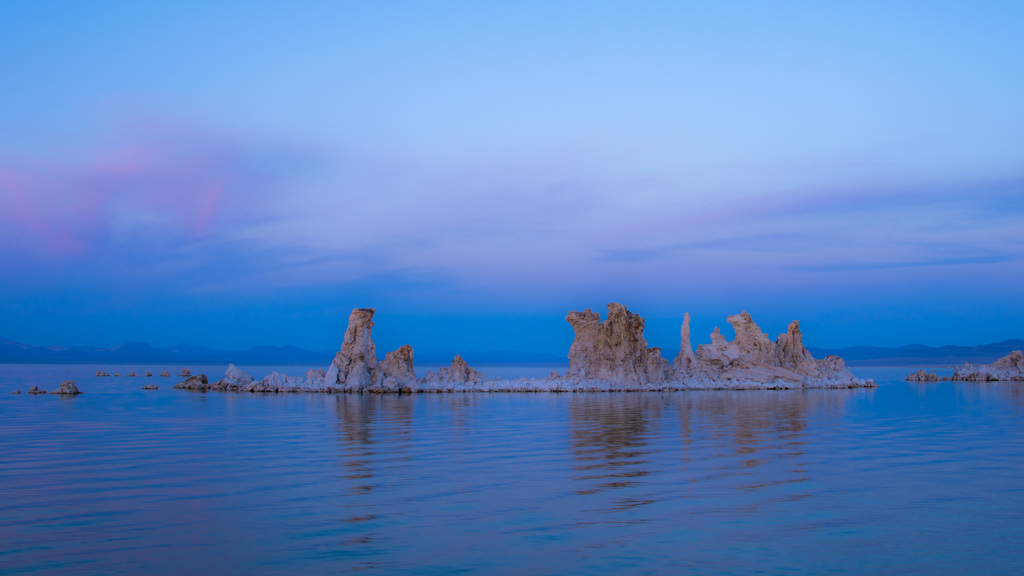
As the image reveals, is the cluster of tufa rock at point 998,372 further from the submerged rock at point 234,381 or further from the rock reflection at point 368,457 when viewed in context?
the submerged rock at point 234,381

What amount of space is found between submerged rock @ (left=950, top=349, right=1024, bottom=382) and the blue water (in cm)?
6395

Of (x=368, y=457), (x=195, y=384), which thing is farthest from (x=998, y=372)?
(x=368, y=457)

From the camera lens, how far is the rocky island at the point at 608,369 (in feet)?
188

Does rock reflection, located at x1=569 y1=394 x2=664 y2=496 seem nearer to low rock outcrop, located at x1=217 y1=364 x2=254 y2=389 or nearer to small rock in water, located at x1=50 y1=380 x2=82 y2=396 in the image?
low rock outcrop, located at x1=217 y1=364 x2=254 y2=389

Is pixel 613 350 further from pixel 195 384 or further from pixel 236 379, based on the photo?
pixel 195 384

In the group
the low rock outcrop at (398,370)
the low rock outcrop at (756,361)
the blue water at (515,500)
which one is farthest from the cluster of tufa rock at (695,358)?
the blue water at (515,500)

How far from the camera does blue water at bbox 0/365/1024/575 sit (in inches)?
362

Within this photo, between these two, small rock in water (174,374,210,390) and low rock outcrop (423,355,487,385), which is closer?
low rock outcrop (423,355,487,385)

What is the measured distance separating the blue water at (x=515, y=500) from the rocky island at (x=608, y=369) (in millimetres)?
30639

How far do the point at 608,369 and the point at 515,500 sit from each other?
50.9m

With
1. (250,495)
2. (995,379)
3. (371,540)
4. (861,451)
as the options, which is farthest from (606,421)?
(995,379)

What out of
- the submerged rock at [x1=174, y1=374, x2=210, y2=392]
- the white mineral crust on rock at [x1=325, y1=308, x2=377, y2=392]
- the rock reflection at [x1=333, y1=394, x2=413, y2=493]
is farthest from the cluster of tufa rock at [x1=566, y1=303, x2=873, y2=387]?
the submerged rock at [x1=174, y1=374, x2=210, y2=392]

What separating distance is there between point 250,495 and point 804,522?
9043mm

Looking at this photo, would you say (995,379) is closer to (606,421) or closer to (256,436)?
(606,421)
